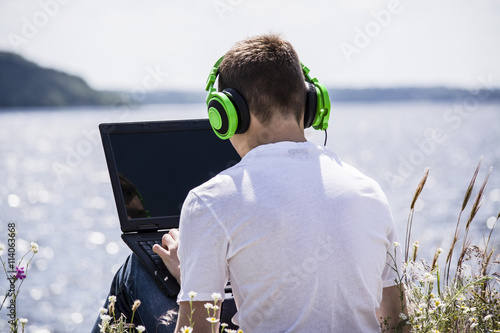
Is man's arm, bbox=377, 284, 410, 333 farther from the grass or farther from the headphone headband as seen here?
the headphone headband

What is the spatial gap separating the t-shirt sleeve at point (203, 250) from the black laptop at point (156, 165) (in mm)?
859

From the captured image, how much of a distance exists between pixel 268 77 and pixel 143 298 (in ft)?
3.24

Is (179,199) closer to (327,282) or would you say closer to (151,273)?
(151,273)

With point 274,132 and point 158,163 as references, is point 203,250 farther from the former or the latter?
point 158,163

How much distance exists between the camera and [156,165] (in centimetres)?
308

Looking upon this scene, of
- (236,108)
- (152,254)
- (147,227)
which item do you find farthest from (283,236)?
(147,227)

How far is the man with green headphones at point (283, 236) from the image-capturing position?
6.15 ft

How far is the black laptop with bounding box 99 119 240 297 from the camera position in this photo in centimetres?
290

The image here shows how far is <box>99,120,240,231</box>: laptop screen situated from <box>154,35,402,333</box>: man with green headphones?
1026mm

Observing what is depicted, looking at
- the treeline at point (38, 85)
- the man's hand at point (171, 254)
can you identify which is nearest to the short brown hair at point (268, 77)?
the man's hand at point (171, 254)

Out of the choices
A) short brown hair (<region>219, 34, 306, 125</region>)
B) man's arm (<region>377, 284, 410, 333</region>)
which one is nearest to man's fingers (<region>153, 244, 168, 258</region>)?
short brown hair (<region>219, 34, 306, 125</region>)

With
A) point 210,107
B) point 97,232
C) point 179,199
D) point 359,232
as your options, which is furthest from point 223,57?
point 97,232

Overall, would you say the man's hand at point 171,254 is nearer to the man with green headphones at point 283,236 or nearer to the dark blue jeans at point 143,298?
the dark blue jeans at point 143,298

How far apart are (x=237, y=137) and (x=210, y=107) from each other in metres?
0.16
